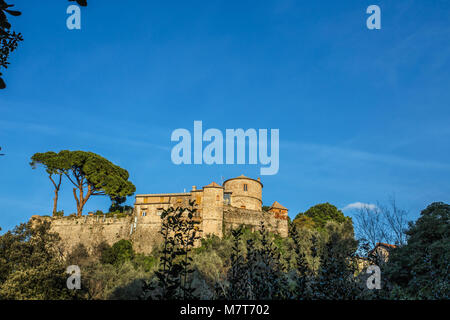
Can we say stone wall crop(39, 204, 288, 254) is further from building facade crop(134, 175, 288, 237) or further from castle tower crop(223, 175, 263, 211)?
castle tower crop(223, 175, 263, 211)

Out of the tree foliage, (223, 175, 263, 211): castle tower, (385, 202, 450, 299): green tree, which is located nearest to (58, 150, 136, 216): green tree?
the tree foliage

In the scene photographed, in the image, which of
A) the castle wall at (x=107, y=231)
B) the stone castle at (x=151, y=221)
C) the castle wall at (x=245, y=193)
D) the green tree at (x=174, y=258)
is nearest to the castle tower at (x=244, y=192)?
the castle wall at (x=245, y=193)

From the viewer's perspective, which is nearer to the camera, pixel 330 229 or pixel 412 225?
pixel 412 225

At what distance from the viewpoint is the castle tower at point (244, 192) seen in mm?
46406

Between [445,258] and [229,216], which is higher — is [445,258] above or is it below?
below

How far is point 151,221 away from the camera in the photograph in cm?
3950

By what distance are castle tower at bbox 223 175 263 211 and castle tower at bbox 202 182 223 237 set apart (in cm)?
634

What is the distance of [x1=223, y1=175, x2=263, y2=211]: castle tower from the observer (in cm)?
4641
